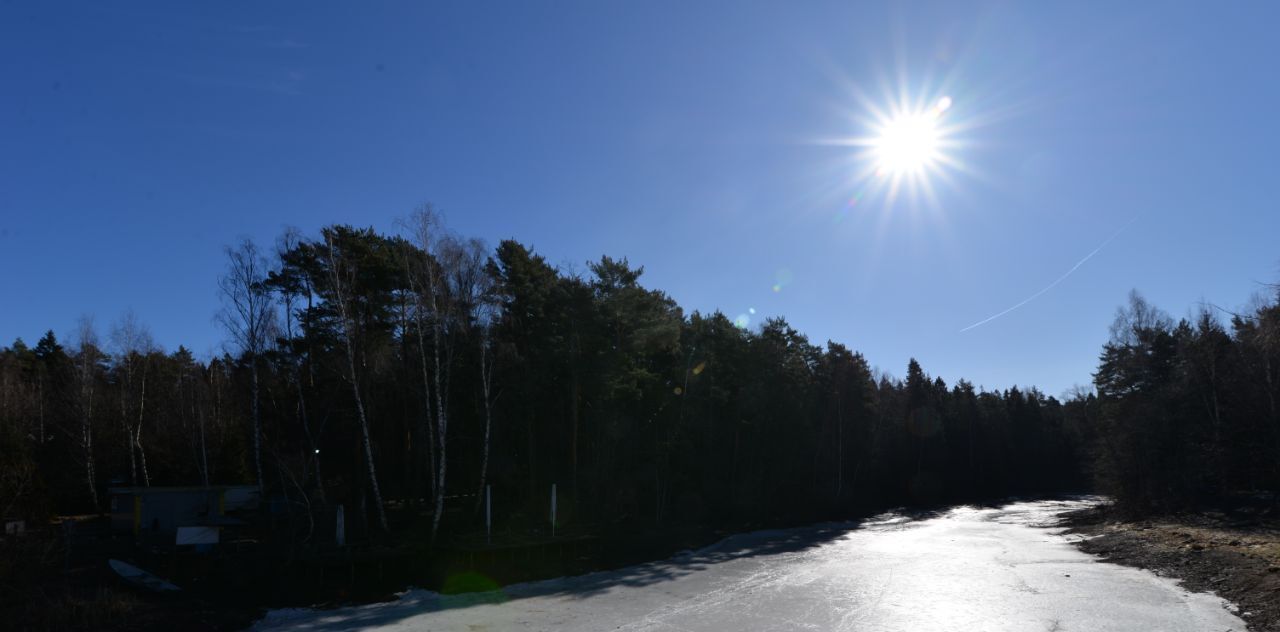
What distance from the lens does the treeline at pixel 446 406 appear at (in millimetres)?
25938

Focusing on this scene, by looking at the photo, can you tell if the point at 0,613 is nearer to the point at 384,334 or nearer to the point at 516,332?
the point at 384,334

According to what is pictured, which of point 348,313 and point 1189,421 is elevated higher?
point 348,313

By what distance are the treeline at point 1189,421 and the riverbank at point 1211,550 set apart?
9.35ft

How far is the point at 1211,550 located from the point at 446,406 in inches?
1032

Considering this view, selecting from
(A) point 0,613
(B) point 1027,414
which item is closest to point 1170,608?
(A) point 0,613

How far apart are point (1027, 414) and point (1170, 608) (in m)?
75.5

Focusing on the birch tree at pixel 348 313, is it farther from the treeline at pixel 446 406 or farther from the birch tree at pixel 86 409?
the birch tree at pixel 86 409

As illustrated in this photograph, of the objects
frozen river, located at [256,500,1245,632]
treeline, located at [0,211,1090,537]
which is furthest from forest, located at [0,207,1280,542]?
frozen river, located at [256,500,1245,632]

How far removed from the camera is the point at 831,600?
16172 mm

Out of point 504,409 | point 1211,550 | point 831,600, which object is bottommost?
point 1211,550

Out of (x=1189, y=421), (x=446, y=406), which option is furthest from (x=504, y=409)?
(x=1189, y=421)

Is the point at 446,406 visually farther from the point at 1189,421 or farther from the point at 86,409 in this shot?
the point at 1189,421

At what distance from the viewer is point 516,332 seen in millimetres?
29875

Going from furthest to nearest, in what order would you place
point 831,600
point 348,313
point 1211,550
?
point 348,313, point 1211,550, point 831,600
